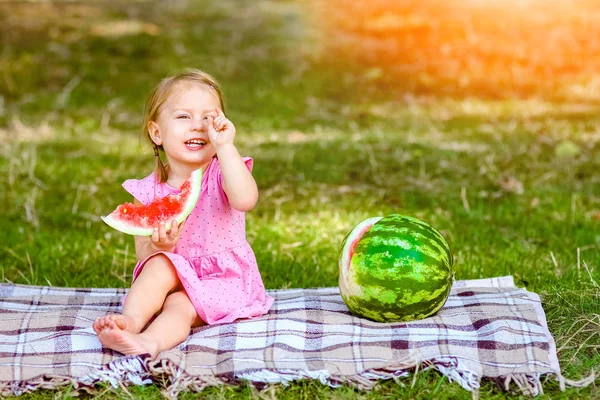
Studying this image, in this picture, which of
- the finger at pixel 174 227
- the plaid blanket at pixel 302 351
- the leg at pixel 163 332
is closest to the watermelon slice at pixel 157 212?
the finger at pixel 174 227

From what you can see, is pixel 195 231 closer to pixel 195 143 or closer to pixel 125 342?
pixel 195 143

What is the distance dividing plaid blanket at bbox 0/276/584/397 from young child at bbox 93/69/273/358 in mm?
142

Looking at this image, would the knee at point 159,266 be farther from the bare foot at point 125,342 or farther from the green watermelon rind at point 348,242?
the green watermelon rind at point 348,242

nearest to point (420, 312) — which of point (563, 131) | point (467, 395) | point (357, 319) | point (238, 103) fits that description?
point (357, 319)

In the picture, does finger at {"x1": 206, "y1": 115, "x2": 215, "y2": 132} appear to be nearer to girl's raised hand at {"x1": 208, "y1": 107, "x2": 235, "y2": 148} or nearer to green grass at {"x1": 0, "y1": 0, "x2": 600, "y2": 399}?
girl's raised hand at {"x1": 208, "y1": 107, "x2": 235, "y2": 148}

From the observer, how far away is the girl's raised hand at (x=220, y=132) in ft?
13.1

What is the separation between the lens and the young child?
3.98 m

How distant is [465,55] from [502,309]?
1003 centimetres

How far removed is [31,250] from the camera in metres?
5.66

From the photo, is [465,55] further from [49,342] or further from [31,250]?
[49,342]

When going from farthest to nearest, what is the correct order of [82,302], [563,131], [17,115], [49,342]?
[17,115], [563,131], [82,302], [49,342]

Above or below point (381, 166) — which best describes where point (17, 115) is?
above

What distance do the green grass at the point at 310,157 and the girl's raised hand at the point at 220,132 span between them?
3.85 feet

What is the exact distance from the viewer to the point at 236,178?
4.03 meters
